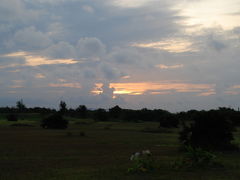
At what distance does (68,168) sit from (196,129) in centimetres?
1460

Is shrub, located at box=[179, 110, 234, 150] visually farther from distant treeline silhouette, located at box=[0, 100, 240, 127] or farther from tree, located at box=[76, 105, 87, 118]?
tree, located at box=[76, 105, 87, 118]

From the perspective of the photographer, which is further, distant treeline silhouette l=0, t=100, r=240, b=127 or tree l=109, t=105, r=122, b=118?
tree l=109, t=105, r=122, b=118

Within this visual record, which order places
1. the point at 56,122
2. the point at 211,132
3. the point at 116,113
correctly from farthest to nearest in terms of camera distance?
1. the point at 116,113
2. the point at 56,122
3. the point at 211,132

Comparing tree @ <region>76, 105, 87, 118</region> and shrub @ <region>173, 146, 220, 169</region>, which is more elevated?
tree @ <region>76, 105, 87, 118</region>

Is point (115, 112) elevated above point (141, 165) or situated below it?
above

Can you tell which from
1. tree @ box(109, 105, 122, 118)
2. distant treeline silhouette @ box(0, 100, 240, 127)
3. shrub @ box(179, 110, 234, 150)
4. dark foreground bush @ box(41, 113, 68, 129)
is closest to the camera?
shrub @ box(179, 110, 234, 150)

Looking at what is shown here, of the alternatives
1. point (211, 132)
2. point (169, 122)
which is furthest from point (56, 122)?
point (211, 132)

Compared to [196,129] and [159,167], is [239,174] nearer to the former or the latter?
[159,167]

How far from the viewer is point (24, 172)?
51.3 feet

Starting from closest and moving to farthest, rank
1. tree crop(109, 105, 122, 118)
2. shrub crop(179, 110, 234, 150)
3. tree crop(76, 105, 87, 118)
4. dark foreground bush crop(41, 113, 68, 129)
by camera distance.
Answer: shrub crop(179, 110, 234, 150)
dark foreground bush crop(41, 113, 68, 129)
tree crop(109, 105, 122, 118)
tree crop(76, 105, 87, 118)

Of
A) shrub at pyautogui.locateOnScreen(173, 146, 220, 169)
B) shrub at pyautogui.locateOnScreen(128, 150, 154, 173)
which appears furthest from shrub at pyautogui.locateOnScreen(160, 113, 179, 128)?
shrub at pyautogui.locateOnScreen(128, 150, 154, 173)

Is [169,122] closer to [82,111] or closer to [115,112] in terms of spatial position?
[115,112]

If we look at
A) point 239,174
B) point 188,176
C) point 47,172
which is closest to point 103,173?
point 47,172

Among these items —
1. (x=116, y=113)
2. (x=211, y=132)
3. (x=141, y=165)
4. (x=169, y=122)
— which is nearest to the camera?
(x=141, y=165)
